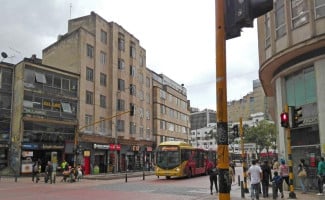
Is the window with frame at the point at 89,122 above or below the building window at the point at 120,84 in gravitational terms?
below

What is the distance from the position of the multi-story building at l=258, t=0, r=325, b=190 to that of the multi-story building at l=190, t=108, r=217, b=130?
14626 centimetres

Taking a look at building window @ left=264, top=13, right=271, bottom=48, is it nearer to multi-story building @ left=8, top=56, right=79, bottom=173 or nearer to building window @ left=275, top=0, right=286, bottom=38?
building window @ left=275, top=0, right=286, bottom=38

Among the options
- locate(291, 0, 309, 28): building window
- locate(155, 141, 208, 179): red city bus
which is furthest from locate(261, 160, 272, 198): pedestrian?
locate(155, 141, 208, 179): red city bus

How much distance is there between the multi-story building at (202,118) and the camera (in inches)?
6683

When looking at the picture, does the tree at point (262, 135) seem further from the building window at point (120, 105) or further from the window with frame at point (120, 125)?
the building window at point (120, 105)

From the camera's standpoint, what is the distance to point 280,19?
69.2 feet

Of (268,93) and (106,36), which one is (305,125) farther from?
(106,36)

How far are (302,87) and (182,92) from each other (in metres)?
71.1

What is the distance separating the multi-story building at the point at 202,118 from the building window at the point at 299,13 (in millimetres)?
148519

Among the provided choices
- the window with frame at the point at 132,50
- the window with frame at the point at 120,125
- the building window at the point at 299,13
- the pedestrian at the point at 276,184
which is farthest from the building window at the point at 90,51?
the pedestrian at the point at 276,184

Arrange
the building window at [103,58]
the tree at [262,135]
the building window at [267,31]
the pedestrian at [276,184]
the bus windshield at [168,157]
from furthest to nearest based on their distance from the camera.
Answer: the tree at [262,135] < the building window at [103,58] < the bus windshield at [168,157] < the building window at [267,31] < the pedestrian at [276,184]

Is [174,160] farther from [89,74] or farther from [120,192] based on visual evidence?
[89,74]

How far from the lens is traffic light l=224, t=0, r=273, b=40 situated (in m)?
4.46

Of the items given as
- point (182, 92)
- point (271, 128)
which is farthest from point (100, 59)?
point (182, 92)
